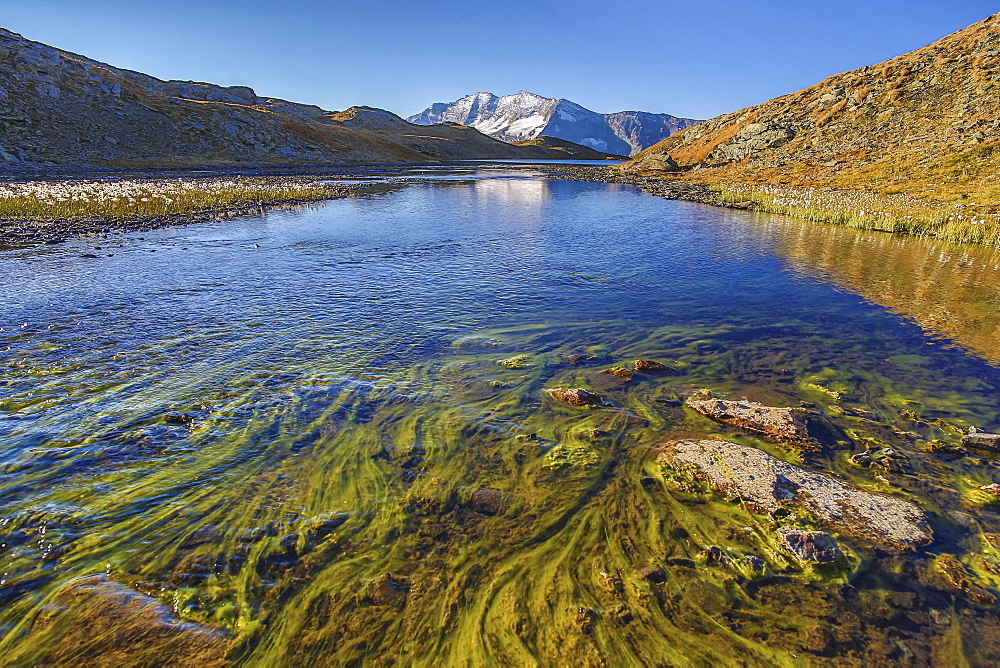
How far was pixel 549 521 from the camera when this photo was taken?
525cm

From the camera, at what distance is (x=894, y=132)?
46562 millimetres

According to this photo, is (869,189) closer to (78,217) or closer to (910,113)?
(910,113)

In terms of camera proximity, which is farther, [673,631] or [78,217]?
[78,217]

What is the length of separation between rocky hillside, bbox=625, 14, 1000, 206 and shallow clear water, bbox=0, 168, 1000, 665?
79.0 feet

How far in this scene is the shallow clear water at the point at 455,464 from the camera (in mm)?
4000

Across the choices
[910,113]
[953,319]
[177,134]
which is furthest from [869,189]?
[177,134]

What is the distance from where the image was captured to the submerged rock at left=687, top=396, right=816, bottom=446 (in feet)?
21.6

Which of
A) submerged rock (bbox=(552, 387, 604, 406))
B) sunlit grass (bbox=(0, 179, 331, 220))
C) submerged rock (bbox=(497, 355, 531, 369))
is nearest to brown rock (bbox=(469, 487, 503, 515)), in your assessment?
submerged rock (bbox=(552, 387, 604, 406))

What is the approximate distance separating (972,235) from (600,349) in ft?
69.9

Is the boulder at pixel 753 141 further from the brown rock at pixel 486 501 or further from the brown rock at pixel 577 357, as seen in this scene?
the brown rock at pixel 486 501

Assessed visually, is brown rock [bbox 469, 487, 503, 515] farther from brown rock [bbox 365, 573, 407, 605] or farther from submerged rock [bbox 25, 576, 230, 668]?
submerged rock [bbox 25, 576, 230, 668]

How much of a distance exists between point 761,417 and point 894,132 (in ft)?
189

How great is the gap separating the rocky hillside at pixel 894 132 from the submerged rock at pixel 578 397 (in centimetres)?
2823

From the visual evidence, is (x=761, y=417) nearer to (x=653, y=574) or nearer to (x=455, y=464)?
(x=653, y=574)
